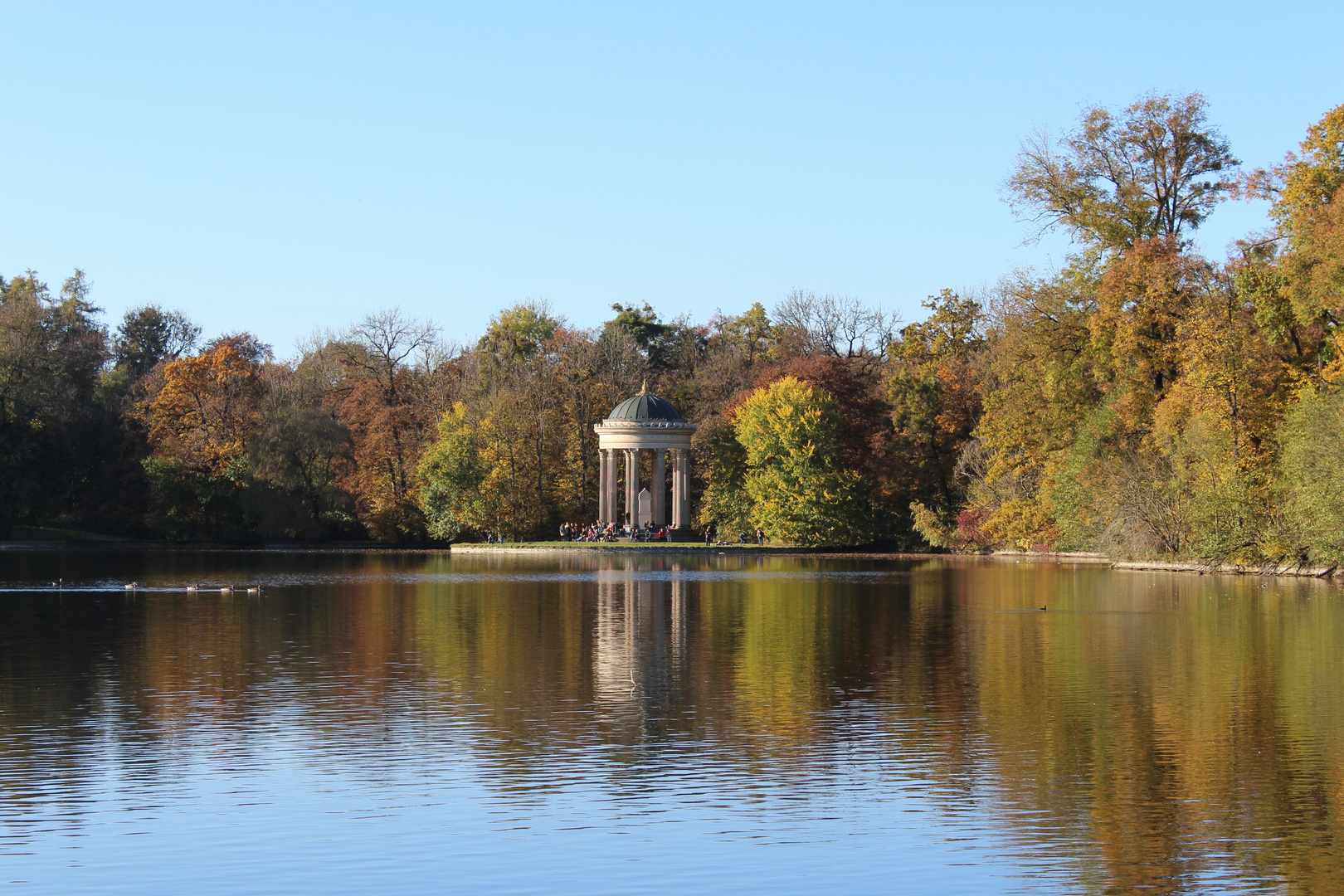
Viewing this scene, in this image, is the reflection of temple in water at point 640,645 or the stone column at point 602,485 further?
the stone column at point 602,485

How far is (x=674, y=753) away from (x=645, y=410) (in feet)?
222

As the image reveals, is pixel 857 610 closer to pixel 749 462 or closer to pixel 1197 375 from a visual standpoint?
pixel 1197 375

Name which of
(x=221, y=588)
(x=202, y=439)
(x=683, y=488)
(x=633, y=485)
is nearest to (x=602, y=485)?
(x=633, y=485)

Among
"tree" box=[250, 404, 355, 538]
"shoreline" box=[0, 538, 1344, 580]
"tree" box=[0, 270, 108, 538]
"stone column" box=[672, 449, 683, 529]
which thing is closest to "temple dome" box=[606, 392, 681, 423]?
"stone column" box=[672, 449, 683, 529]

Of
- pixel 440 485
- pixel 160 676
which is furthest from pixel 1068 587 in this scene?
pixel 440 485

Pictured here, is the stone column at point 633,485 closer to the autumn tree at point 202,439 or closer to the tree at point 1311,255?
the autumn tree at point 202,439

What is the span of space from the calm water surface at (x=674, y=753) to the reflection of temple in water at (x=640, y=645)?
0.16 metres

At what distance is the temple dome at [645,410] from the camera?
83500 mm

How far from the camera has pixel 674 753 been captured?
16094 millimetres

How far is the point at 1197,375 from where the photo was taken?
166ft

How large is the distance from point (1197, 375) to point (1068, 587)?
11.3 m

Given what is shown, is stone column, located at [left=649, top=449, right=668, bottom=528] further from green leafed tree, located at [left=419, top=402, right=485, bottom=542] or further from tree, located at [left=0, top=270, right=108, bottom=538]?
tree, located at [left=0, top=270, right=108, bottom=538]

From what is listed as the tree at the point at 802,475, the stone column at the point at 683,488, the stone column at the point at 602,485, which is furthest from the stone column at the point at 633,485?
the tree at the point at 802,475

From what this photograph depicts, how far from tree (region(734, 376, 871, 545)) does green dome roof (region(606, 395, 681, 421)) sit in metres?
7.34
